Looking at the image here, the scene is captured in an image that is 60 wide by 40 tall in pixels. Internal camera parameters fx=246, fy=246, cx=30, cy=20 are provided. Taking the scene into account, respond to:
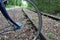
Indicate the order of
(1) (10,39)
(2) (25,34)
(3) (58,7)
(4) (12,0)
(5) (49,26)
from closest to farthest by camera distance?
(1) (10,39) < (2) (25,34) < (5) (49,26) < (3) (58,7) < (4) (12,0)

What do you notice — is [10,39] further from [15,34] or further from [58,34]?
[58,34]

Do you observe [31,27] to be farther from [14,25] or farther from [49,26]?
[14,25]

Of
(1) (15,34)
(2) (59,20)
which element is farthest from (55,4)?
(1) (15,34)

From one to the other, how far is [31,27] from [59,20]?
176 centimetres

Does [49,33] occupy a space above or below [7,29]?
below

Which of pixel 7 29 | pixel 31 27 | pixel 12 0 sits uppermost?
pixel 7 29

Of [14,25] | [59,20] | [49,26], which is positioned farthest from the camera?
[59,20]

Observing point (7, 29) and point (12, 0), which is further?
point (12, 0)

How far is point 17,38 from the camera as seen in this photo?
626cm

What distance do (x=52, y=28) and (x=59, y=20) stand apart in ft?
5.88

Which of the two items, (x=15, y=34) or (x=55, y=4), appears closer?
(x=15, y=34)

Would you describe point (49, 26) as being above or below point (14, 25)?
below

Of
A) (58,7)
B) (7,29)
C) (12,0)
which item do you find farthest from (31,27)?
(12,0)

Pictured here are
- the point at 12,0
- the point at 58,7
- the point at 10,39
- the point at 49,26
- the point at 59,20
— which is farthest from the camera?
the point at 12,0
